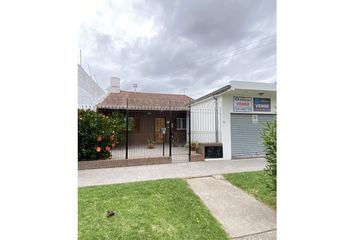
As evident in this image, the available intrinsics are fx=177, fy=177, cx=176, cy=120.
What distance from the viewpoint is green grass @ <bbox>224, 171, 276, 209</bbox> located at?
4.25 m

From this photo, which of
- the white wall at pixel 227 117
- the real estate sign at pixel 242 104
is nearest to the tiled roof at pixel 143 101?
the white wall at pixel 227 117

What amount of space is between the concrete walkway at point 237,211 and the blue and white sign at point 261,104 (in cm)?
572

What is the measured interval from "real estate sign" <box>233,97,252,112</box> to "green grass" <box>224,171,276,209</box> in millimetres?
3945

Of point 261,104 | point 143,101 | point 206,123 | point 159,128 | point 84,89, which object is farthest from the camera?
point 143,101

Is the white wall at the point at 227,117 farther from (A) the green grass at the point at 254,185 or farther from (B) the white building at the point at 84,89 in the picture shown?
(B) the white building at the point at 84,89

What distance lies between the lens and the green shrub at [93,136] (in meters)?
7.46

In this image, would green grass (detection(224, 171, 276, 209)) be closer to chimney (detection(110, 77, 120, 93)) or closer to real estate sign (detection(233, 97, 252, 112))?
real estate sign (detection(233, 97, 252, 112))

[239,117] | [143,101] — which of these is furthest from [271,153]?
[143,101]

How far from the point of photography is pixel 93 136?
7.61 meters

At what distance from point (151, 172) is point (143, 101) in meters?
10.1

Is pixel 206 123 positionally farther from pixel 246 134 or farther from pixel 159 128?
pixel 159 128

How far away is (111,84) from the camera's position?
16.5 metres

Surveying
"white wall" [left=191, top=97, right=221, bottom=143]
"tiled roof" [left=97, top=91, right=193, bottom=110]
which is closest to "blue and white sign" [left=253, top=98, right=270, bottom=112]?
"white wall" [left=191, top=97, right=221, bottom=143]
